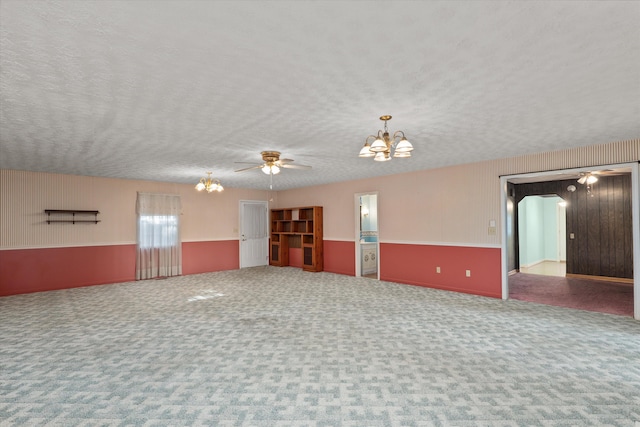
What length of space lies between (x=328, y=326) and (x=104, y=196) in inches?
242

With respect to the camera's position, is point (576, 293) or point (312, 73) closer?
point (312, 73)

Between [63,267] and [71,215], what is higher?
[71,215]

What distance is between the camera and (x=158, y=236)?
26.5 feet

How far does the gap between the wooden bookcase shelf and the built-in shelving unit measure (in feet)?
15.0

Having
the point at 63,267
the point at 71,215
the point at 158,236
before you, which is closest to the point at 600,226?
the point at 158,236

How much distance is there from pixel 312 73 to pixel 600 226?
8.48 m

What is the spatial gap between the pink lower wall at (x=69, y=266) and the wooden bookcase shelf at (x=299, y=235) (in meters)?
2.35

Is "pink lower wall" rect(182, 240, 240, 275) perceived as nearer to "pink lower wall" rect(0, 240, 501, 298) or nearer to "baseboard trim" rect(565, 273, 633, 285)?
"pink lower wall" rect(0, 240, 501, 298)

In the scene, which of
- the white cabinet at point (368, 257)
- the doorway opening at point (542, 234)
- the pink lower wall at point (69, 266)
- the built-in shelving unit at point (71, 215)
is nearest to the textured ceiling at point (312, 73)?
the built-in shelving unit at point (71, 215)

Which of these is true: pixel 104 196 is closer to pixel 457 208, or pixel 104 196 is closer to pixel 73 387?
pixel 73 387

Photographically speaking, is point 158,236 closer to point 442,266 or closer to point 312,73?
point 442,266

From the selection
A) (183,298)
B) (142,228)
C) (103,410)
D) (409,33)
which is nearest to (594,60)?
(409,33)

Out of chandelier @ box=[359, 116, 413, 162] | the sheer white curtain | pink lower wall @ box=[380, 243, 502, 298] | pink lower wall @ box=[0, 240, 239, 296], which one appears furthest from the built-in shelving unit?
chandelier @ box=[359, 116, 413, 162]

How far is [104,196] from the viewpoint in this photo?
7.43 meters
